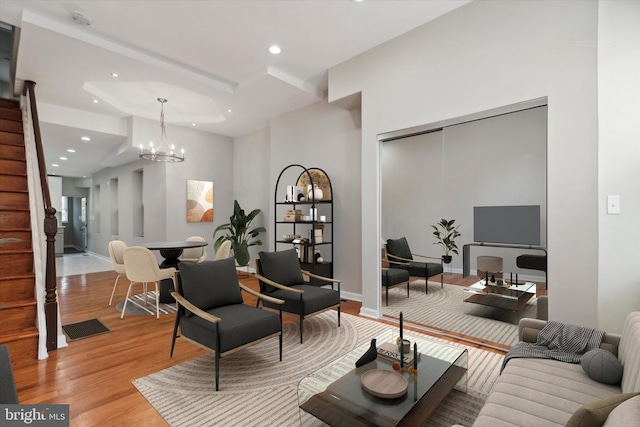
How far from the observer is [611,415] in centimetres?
105

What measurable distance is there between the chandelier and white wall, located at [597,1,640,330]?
5255 millimetres

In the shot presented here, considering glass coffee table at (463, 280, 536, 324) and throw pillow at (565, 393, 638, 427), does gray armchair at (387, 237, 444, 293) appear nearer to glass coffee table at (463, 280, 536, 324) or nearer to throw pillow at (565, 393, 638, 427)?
glass coffee table at (463, 280, 536, 324)

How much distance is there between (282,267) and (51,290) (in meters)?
2.24

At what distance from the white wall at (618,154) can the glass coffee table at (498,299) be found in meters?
0.58

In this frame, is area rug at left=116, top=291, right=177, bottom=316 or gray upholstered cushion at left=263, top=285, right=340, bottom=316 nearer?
gray upholstered cushion at left=263, top=285, right=340, bottom=316

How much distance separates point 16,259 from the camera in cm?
322

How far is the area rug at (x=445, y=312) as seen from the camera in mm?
3078

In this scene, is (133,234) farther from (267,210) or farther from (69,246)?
(69,246)

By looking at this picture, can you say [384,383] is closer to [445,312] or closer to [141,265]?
[445,312]

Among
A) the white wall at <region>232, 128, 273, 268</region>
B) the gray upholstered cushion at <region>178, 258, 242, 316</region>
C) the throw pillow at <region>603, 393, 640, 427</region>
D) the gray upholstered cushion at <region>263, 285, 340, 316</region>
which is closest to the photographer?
the throw pillow at <region>603, 393, 640, 427</region>

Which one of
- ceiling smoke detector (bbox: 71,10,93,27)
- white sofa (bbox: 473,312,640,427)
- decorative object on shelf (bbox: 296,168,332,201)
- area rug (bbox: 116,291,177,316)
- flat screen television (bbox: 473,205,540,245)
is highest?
ceiling smoke detector (bbox: 71,10,93,27)

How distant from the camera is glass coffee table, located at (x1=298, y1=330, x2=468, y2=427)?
1632mm

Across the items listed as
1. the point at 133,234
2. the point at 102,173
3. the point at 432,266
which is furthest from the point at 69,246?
the point at 432,266

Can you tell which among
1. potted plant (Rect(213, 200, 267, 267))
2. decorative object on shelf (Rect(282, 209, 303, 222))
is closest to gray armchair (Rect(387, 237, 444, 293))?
decorative object on shelf (Rect(282, 209, 303, 222))
